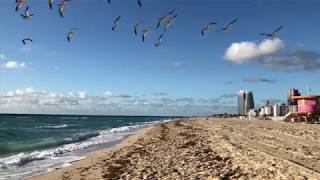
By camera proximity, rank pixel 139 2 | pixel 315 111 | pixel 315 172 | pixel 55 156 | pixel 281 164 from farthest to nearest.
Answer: pixel 315 111, pixel 55 156, pixel 281 164, pixel 315 172, pixel 139 2

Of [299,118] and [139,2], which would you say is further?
[299,118]

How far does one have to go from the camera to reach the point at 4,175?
14922 mm

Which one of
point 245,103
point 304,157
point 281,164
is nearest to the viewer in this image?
point 281,164

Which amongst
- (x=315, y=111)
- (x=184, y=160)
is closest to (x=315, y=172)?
(x=184, y=160)

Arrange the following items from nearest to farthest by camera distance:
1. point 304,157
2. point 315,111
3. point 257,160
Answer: point 257,160
point 304,157
point 315,111

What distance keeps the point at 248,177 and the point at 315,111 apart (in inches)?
1557

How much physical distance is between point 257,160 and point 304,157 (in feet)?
6.78

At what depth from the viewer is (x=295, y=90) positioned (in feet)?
218

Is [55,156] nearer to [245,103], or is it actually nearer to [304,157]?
[304,157]

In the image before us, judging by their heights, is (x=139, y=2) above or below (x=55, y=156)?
above

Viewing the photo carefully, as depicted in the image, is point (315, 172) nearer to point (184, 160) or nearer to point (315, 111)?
point (184, 160)

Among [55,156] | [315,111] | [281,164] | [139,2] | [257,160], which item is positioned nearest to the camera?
[139,2]

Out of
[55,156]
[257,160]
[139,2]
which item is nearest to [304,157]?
[257,160]

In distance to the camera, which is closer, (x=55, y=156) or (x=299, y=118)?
(x=55, y=156)
